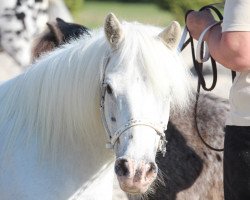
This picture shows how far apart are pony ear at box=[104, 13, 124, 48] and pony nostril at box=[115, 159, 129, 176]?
52 cm

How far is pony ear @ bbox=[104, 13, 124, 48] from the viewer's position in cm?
319

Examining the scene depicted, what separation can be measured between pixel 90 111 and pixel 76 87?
12 cm

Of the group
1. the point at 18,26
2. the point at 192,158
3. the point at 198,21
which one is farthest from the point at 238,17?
the point at 18,26

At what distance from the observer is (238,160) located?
3189 millimetres

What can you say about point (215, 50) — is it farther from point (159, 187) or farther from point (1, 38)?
point (1, 38)

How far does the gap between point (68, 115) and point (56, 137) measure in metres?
0.12

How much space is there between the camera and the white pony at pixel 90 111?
3.13 meters

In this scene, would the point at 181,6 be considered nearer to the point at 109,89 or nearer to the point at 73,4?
the point at 73,4

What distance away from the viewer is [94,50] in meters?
3.34

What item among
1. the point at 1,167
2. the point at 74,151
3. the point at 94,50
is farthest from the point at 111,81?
the point at 1,167

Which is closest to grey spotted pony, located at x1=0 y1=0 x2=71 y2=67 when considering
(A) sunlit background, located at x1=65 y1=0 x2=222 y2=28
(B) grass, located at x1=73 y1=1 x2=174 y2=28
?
(A) sunlit background, located at x1=65 y1=0 x2=222 y2=28

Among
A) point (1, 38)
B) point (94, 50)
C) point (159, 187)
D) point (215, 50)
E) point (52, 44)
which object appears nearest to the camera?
point (215, 50)

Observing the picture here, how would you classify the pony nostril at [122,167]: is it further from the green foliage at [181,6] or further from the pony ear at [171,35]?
the green foliage at [181,6]

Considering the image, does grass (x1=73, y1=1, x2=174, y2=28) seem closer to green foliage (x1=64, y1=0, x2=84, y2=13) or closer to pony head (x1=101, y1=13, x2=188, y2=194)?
green foliage (x1=64, y1=0, x2=84, y2=13)
